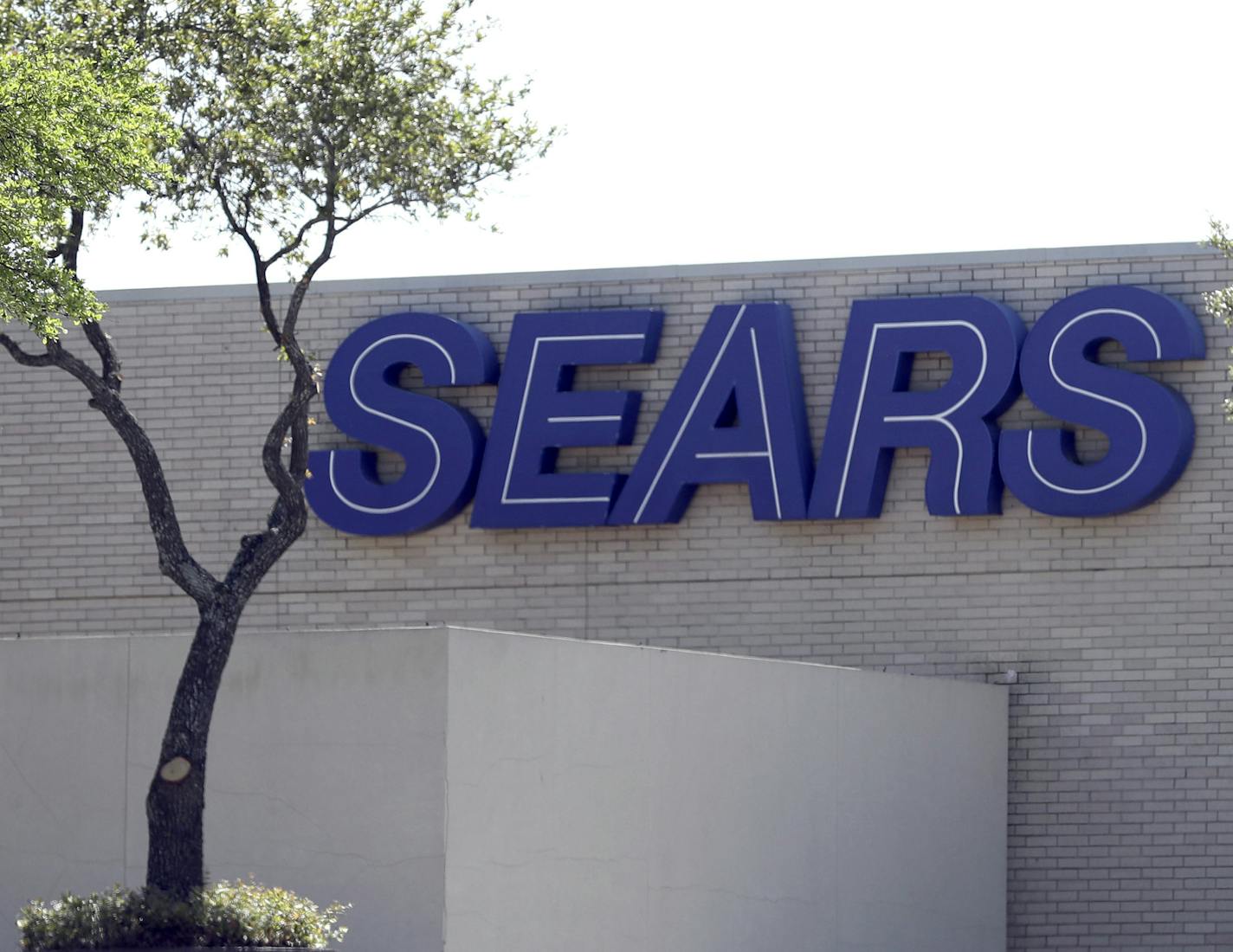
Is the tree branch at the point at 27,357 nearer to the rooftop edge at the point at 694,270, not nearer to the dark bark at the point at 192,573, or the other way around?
the dark bark at the point at 192,573

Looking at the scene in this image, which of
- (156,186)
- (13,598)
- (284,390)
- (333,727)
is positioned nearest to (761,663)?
(333,727)

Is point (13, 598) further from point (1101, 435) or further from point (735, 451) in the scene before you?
point (1101, 435)

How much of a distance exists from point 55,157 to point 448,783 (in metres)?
3.65

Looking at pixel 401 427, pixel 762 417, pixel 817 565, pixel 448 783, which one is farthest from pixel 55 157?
pixel 817 565

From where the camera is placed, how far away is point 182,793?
10695 millimetres

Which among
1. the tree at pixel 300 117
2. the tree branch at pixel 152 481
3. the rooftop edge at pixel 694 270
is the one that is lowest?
the tree branch at pixel 152 481

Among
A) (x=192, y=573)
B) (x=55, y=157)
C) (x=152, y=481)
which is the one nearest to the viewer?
(x=55, y=157)

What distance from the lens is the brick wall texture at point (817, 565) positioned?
57.8 feet

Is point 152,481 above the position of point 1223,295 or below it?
below

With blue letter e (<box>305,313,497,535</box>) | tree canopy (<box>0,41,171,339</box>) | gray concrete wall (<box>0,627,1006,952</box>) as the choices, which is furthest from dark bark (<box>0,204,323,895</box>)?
blue letter e (<box>305,313,497,535</box>)

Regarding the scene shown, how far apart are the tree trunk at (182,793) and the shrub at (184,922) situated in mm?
164

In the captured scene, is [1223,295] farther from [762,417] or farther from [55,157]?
[55,157]

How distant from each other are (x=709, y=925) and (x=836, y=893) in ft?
6.61

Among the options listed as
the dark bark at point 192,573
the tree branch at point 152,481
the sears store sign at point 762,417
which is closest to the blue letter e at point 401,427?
the sears store sign at point 762,417
